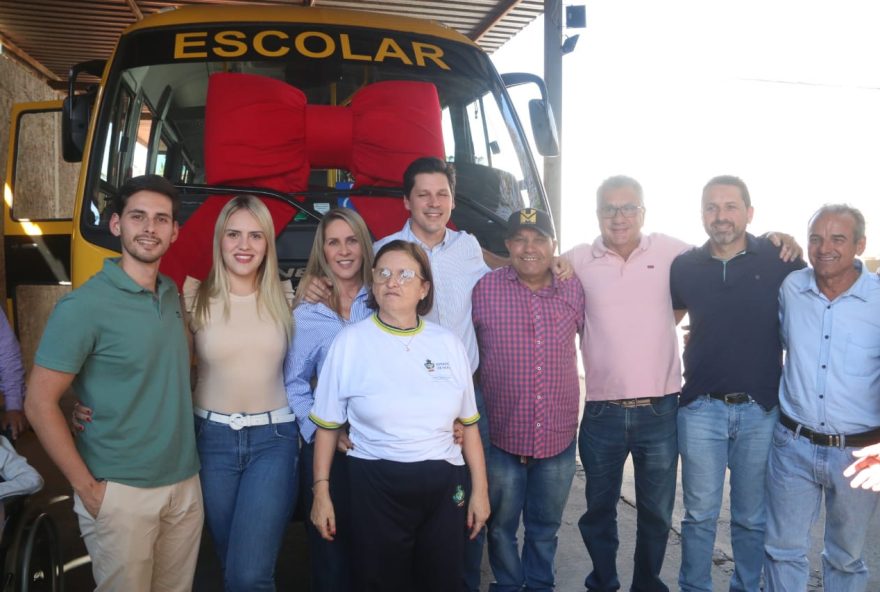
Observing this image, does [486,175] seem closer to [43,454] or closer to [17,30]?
[43,454]

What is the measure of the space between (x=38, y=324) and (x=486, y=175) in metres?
8.02

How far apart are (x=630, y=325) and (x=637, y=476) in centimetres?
69

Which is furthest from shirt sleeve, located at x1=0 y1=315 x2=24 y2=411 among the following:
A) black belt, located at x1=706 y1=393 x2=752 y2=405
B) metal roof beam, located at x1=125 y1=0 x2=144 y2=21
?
metal roof beam, located at x1=125 y1=0 x2=144 y2=21

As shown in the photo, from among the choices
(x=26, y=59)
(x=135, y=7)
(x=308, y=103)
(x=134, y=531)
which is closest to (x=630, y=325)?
(x=308, y=103)

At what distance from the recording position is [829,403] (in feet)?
9.68

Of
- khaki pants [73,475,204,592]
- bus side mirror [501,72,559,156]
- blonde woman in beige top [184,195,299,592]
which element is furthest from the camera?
bus side mirror [501,72,559,156]

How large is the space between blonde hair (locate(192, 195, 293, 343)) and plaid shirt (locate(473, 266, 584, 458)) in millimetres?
867

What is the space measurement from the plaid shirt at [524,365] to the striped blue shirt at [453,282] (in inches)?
2.6

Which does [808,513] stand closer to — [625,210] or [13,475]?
[625,210]

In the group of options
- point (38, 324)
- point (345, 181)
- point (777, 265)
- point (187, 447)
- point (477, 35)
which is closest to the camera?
point (187, 447)

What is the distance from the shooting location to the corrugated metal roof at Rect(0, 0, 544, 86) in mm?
9547

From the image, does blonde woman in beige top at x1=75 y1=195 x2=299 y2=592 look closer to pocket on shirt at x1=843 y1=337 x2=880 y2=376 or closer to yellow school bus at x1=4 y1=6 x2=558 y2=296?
yellow school bus at x1=4 y1=6 x2=558 y2=296

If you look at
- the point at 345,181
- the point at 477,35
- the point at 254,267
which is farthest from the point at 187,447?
the point at 477,35

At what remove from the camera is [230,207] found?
8.84 feet
